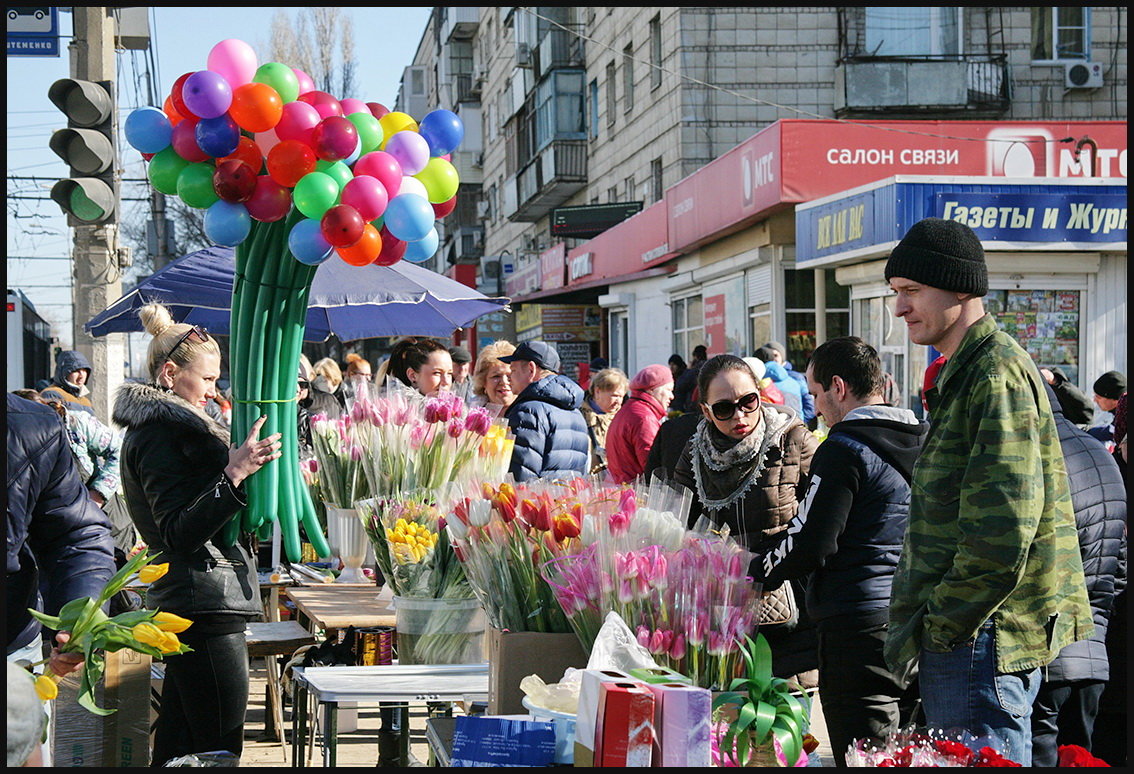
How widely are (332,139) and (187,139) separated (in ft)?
1.75

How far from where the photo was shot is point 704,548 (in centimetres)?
280

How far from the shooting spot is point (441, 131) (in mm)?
5008

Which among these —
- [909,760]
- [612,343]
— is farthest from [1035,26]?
[909,760]

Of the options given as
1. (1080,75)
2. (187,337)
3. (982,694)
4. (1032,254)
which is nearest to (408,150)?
(187,337)

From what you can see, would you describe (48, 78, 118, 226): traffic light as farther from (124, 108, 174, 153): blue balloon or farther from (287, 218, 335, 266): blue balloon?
(287, 218, 335, 266): blue balloon

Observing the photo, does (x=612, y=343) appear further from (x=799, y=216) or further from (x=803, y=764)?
(x=803, y=764)

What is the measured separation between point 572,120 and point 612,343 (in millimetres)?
8380

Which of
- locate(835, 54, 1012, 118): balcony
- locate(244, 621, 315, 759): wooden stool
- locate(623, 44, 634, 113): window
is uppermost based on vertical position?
locate(623, 44, 634, 113): window

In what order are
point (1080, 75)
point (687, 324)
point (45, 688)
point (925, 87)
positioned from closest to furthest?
1. point (45, 688)
2. point (687, 324)
3. point (925, 87)
4. point (1080, 75)

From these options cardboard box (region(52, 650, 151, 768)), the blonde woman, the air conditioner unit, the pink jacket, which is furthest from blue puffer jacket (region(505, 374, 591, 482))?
the air conditioner unit

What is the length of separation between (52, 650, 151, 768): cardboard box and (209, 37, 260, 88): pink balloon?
2.15 meters

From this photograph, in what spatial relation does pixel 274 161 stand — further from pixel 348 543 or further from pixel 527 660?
pixel 527 660

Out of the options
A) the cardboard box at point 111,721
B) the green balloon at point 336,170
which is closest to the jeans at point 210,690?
the cardboard box at point 111,721

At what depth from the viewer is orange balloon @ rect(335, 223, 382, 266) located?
179 inches
